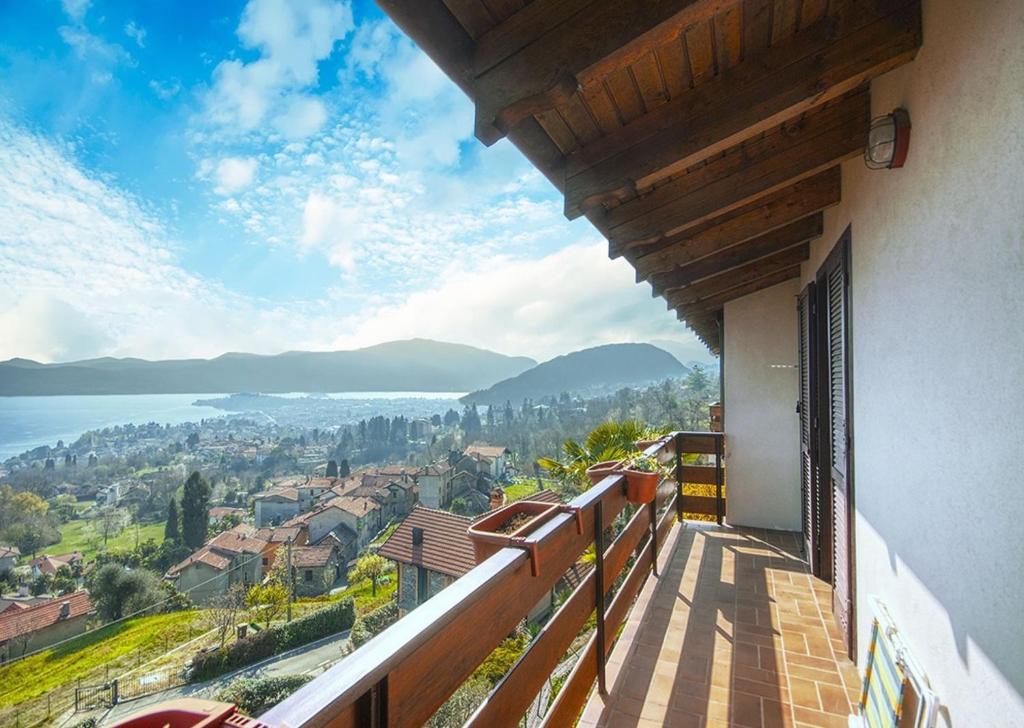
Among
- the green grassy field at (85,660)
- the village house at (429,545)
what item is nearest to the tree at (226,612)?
the green grassy field at (85,660)

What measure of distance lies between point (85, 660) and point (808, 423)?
1092 inches

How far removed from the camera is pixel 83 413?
83.2m

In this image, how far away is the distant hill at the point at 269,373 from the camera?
76938 millimetres

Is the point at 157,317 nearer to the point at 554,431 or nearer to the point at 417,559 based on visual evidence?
the point at 554,431

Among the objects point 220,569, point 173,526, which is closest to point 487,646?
point 220,569

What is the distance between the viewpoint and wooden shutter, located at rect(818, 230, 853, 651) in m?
2.38

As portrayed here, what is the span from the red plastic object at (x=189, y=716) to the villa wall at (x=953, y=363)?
130cm

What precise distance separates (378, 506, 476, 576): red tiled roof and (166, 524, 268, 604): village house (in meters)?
18.6

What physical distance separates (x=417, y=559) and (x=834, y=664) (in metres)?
9.50

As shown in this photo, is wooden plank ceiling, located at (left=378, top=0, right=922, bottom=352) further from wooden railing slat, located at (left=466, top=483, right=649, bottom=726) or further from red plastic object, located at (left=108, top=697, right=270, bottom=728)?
wooden railing slat, located at (left=466, top=483, right=649, bottom=726)

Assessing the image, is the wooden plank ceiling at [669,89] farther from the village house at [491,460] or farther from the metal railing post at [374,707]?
the village house at [491,460]

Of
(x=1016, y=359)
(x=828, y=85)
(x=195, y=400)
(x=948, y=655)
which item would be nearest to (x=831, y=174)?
(x=828, y=85)

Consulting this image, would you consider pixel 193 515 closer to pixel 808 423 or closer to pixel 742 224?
pixel 808 423

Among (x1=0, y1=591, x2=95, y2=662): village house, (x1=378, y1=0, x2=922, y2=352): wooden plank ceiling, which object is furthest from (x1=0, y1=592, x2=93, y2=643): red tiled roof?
(x1=378, y1=0, x2=922, y2=352): wooden plank ceiling
